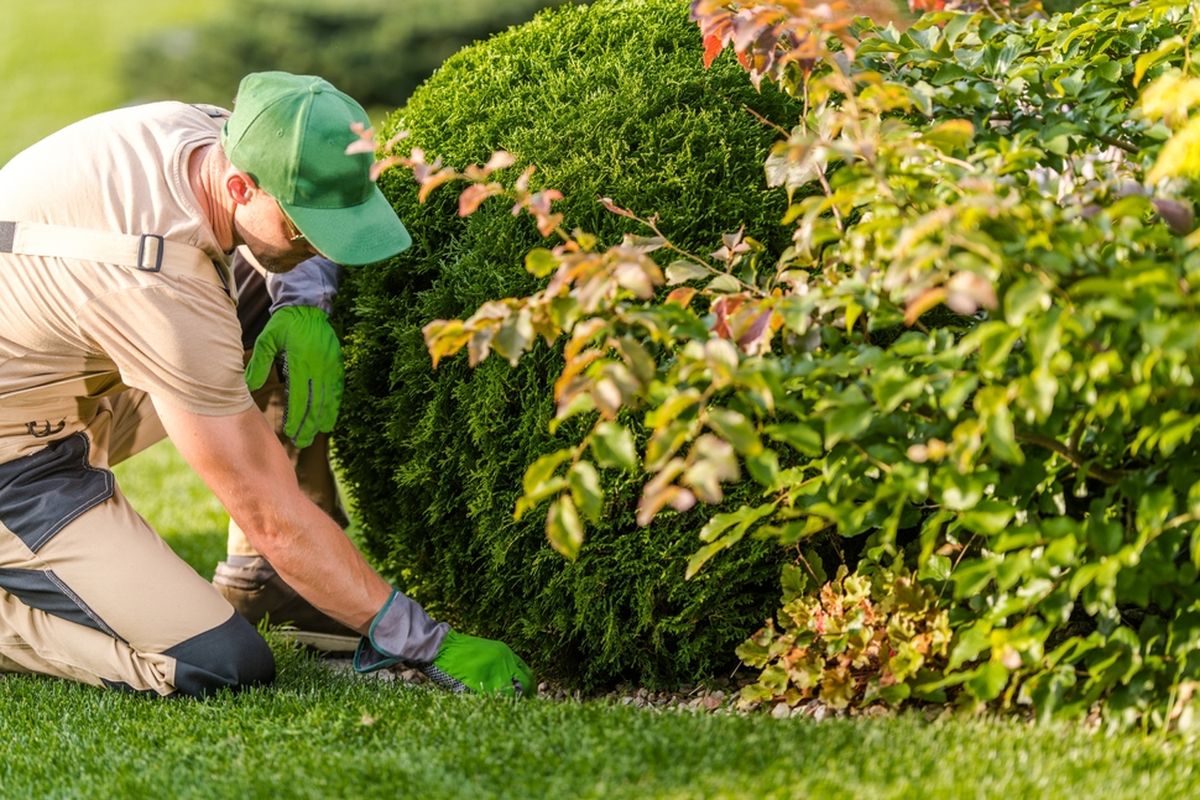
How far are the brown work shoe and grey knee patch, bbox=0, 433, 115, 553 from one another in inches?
23.3

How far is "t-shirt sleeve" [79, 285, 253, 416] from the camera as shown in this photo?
2990 mm

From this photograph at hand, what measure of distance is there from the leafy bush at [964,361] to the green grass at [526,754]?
16 centimetres

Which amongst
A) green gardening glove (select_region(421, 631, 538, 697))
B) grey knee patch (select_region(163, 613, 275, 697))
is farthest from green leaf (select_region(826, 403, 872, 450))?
grey knee patch (select_region(163, 613, 275, 697))

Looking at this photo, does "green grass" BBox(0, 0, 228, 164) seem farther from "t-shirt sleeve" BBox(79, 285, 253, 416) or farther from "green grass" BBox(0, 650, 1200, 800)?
"green grass" BBox(0, 650, 1200, 800)

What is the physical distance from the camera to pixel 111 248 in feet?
10.0

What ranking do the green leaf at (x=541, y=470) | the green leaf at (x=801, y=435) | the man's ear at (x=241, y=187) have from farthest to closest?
the man's ear at (x=241, y=187) < the green leaf at (x=801, y=435) < the green leaf at (x=541, y=470)

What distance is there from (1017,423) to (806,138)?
0.68m

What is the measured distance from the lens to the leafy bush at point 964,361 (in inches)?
87.0

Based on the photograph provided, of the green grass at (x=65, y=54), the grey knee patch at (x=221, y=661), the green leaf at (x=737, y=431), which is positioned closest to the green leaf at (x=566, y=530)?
the green leaf at (x=737, y=431)

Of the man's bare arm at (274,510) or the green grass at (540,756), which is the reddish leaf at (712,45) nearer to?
the man's bare arm at (274,510)

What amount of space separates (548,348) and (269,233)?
73 cm

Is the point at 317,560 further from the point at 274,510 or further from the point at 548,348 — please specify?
the point at 548,348

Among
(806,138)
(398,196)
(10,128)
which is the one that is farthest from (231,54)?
(806,138)

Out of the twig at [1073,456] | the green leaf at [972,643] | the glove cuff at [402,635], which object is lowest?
the glove cuff at [402,635]
